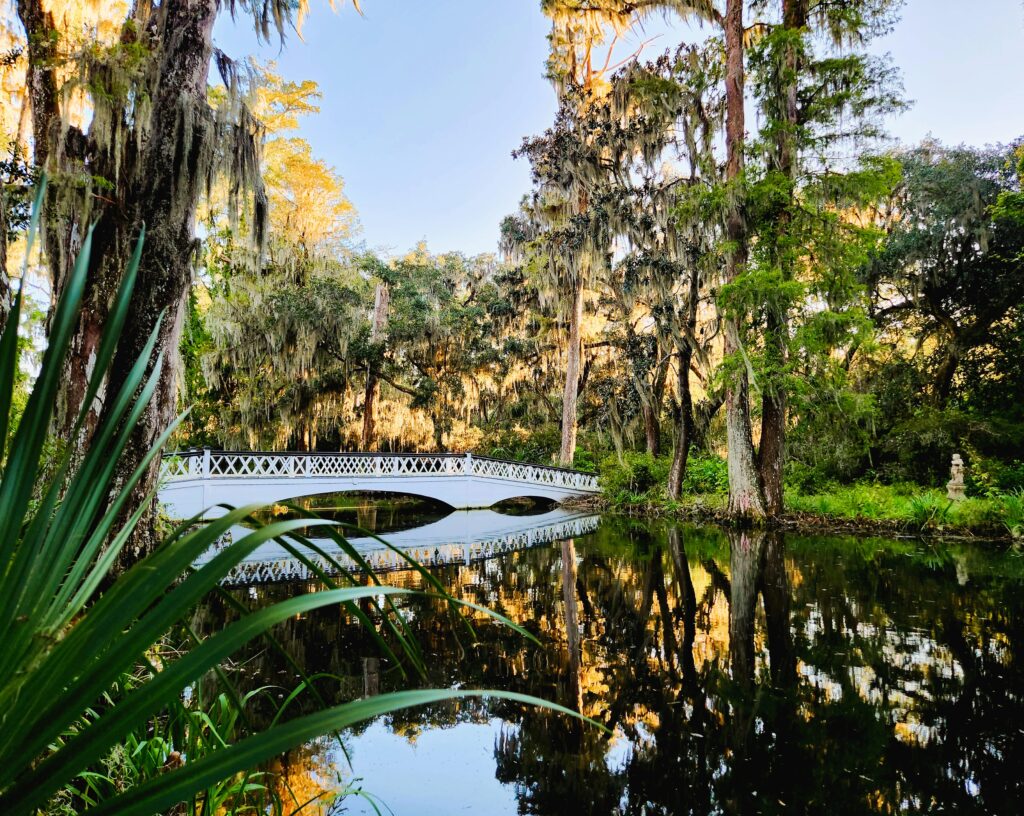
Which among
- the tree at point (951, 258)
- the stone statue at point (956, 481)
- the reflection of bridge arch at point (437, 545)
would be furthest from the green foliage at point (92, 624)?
the tree at point (951, 258)

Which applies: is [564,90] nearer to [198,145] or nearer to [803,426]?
[803,426]

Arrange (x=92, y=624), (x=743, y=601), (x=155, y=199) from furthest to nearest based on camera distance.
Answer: (x=743, y=601) < (x=155, y=199) < (x=92, y=624)

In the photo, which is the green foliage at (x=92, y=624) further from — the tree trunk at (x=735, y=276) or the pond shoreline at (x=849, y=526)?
the pond shoreline at (x=849, y=526)

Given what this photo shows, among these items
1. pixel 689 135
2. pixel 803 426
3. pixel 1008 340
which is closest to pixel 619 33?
pixel 689 135

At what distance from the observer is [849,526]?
34.6 ft

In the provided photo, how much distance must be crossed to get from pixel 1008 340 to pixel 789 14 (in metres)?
8.88

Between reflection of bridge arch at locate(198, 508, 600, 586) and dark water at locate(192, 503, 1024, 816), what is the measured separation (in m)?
1.68

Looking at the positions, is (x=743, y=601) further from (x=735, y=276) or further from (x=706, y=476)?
(x=706, y=476)

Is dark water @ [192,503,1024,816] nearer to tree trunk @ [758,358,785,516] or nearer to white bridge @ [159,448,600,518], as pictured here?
tree trunk @ [758,358,785,516]

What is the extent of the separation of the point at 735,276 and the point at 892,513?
5.11 m

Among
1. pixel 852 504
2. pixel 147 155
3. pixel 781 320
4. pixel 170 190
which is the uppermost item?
pixel 147 155

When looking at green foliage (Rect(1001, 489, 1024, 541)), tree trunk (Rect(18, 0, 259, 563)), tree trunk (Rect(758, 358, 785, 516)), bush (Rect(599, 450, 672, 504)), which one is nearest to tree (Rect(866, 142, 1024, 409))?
green foliage (Rect(1001, 489, 1024, 541))

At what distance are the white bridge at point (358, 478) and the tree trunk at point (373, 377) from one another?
2601 millimetres

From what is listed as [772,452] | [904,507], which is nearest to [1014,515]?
[904,507]
